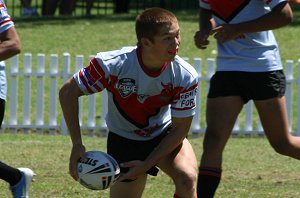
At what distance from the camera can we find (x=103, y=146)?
11.1 m

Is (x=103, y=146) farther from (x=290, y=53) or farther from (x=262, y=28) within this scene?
(x=290, y=53)

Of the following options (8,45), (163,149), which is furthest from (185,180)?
(8,45)

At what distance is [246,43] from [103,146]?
4441 millimetres

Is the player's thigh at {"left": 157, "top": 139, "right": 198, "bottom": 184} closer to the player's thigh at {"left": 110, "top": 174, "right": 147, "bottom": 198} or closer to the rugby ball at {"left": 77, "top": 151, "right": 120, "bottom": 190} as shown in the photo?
the player's thigh at {"left": 110, "top": 174, "right": 147, "bottom": 198}

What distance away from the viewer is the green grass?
324 inches

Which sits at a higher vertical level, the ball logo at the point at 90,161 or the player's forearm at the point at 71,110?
the player's forearm at the point at 71,110

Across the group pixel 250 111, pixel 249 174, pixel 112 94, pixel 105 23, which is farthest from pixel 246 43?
pixel 105 23

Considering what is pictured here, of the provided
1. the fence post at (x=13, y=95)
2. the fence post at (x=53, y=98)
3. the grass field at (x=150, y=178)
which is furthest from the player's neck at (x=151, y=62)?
the fence post at (x=13, y=95)

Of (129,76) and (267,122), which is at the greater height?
(129,76)

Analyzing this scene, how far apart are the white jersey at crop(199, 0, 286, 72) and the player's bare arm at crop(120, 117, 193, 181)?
993 mm

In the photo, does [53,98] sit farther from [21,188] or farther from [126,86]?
[126,86]

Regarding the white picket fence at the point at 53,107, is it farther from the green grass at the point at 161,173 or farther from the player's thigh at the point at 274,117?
the player's thigh at the point at 274,117

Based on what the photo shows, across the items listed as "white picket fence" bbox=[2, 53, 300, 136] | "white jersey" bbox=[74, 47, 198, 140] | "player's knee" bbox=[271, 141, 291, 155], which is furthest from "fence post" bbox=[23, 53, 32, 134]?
"white jersey" bbox=[74, 47, 198, 140]

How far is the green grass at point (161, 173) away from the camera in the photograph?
8.23m
